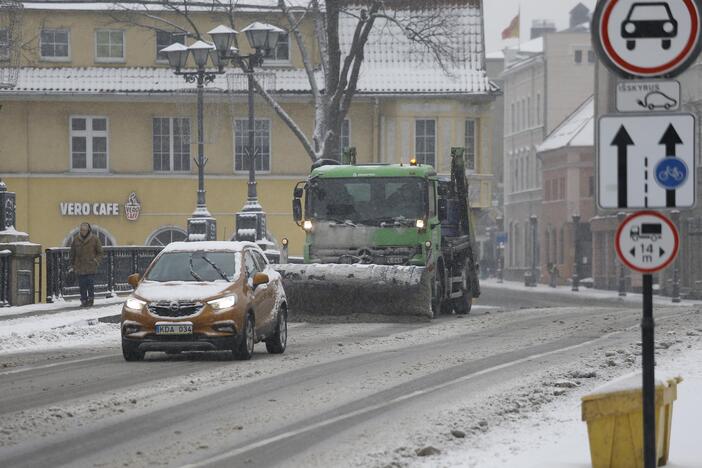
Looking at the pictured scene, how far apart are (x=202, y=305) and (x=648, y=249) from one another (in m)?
11.7

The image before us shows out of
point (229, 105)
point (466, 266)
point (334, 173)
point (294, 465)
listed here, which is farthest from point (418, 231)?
point (229, 105)

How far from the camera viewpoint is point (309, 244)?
3238cm

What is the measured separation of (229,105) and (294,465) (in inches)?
2060

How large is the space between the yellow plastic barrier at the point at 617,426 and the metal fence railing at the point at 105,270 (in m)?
26.1

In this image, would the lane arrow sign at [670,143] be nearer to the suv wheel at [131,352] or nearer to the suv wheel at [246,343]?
the suv wheel at [246,343]

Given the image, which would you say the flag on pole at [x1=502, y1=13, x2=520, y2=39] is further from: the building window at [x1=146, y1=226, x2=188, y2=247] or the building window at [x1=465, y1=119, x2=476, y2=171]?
the building window at [x1=146, y1=226, x2=188, y2=247]

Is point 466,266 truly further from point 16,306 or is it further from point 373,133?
point 373,133

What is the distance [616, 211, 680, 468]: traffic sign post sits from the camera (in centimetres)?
996

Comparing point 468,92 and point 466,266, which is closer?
point 466,266

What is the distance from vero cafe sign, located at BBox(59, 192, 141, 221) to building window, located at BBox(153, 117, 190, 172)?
1.62 m

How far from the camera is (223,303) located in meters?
21.2

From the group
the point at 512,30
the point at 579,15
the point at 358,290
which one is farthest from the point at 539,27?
the point at 358,290

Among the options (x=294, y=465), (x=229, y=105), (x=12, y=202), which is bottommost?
(x=294, y=465)

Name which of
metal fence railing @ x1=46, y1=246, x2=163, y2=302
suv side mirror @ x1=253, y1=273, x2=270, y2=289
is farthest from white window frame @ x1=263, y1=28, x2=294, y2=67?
suv side mirror @ x1=253, y1=273, x2=270, y2=289
